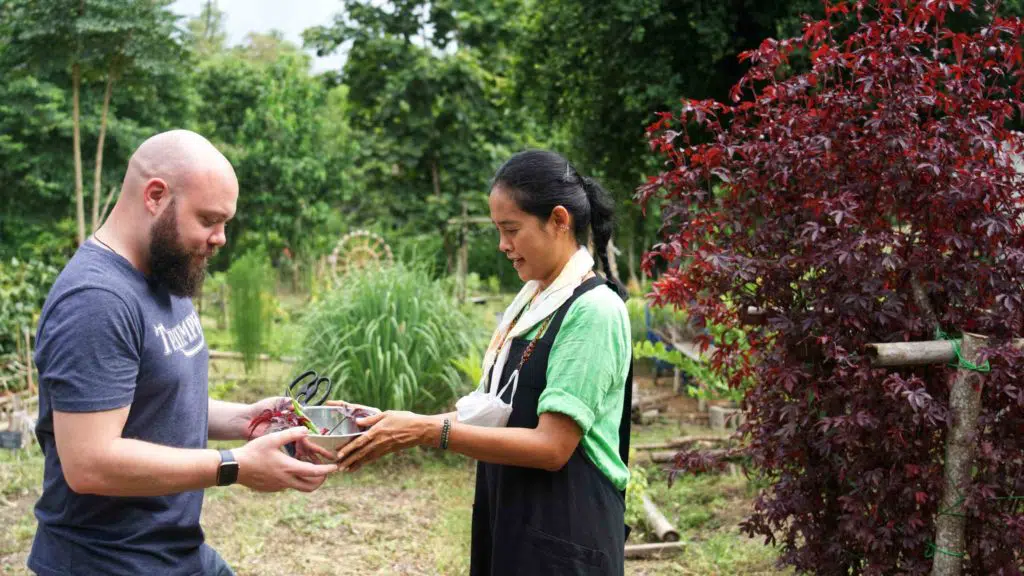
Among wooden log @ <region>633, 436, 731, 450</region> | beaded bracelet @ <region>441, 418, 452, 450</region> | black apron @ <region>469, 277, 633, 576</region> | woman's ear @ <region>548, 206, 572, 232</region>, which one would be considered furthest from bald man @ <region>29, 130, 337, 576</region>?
wooden log @ <region>633, 436, 731, 450</region>

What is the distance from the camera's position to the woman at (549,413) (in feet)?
6.73

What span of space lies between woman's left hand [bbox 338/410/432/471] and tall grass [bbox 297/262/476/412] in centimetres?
380

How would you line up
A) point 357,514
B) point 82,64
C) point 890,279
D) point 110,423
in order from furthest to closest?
point 82,64
point 357,514
point 890,279
point 110,423

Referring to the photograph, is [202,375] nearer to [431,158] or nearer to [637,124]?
[637,124]

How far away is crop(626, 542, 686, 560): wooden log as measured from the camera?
179 inches

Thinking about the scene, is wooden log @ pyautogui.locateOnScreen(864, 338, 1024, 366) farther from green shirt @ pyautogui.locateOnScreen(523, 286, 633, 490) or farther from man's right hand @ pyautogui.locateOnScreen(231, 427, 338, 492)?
man's right hand @ pyautogui.locateOnScreen(231, 427, 338, 492)

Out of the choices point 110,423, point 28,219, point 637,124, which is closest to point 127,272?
point 110,423

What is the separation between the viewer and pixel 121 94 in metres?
11.7

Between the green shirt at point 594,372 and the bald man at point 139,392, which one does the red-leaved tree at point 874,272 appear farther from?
the bald man at point 139,392

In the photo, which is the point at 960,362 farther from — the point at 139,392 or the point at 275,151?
the point at 275,151

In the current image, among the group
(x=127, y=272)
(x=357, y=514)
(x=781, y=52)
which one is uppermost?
(x=781, y=52)

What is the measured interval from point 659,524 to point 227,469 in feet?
10.6

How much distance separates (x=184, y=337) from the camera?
2.06m

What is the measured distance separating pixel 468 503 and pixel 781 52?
3.33 meters
